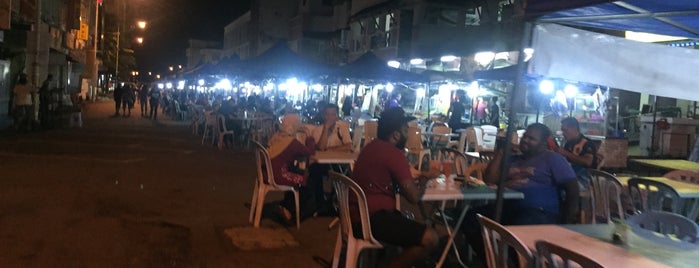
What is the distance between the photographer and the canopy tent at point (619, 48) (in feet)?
14.0

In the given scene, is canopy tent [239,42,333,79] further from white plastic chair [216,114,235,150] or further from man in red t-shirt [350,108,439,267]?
man in red t-shirt [350,108,439,267]

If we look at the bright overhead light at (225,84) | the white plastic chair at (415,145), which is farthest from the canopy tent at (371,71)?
the bright overhead light at (225,84)

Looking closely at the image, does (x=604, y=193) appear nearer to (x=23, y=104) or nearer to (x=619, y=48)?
(x=619, y=48)

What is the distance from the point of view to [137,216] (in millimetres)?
7133

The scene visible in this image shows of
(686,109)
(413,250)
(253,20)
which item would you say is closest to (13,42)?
(413,250)

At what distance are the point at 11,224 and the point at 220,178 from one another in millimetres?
4145

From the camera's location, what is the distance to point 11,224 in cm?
642

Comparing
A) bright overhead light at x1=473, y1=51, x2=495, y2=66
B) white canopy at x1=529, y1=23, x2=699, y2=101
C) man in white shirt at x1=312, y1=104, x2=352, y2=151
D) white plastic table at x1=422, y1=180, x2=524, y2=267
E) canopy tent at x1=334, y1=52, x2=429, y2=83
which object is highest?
bright overhead light at x1=473, y1=51, x2=495, y2=66

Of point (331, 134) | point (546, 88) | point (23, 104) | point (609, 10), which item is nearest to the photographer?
point (609, 10)

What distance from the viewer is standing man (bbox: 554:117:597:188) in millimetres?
6641

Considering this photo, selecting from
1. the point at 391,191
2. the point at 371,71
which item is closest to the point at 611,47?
the point at 391,191

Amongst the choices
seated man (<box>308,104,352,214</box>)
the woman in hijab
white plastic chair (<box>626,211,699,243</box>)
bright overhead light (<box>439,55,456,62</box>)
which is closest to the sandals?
the woman in hijab

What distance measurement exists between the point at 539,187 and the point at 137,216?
4.68 metres

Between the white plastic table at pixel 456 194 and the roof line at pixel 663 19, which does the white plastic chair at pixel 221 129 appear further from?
the roof line at pixel 663 19
